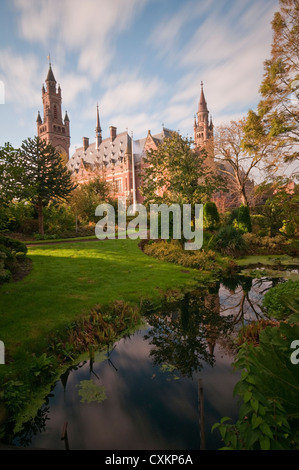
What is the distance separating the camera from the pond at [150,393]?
3646 millimetres

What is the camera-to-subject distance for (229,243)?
1592 cm

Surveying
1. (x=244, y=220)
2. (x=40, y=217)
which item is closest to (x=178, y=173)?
(x=244, y=220)

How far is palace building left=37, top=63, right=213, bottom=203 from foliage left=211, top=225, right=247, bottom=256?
36662 millimetres

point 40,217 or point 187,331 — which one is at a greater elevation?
point 40,217

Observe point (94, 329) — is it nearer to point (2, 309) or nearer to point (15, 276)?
point (2, 309)

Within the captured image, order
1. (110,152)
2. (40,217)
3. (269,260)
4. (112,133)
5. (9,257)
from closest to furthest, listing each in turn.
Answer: (9,257) < (269,260) < (40,217) < (110,152) < (112,133)

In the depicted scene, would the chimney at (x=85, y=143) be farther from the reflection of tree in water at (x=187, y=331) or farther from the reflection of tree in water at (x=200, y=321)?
the reflection of tree in water at (x=187, y=331)

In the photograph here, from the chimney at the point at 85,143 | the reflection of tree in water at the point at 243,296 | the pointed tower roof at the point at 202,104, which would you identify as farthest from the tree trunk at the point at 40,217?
the pointed tower roof at the point at 202,104

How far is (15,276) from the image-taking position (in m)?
8.97

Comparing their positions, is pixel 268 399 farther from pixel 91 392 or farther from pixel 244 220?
pixel 244 220

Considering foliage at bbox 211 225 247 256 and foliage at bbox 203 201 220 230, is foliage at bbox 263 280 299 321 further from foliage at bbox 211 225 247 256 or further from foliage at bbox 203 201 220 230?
foliage at bbox 203 201 220 230

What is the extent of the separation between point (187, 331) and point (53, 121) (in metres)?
74.4

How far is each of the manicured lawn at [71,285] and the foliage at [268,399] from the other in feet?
14.9

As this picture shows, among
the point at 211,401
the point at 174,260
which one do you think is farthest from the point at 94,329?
the point at 174,260
